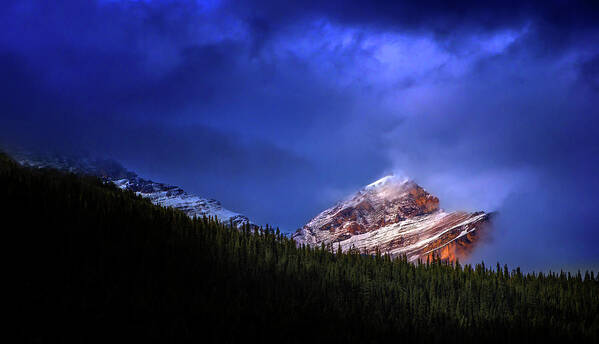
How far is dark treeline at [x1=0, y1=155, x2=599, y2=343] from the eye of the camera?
18.0 m

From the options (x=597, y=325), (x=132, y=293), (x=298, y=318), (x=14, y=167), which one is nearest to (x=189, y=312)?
(x=132, y=293)

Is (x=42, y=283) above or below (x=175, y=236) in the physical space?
below

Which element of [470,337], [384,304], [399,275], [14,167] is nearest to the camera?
[470,337]

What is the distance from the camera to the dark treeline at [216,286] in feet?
59.1

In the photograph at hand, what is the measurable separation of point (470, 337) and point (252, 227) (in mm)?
20183

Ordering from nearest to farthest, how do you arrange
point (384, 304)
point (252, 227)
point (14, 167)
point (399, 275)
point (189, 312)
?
point (189, 312)
point (384, 304)
point (14, 167)
point (399, 275)
point (252, 227)

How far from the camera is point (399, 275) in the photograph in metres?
34.7

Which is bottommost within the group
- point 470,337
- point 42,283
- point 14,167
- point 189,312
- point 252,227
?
point 470,337

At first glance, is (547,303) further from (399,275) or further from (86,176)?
(86,176)

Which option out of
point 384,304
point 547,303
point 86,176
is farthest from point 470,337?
point 86,176

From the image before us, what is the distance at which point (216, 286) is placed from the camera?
75.5ft

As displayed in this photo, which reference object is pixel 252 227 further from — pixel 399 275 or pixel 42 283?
pixel 42 283

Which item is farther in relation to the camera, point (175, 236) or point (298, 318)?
point (175, 236)

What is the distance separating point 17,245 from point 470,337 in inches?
868
